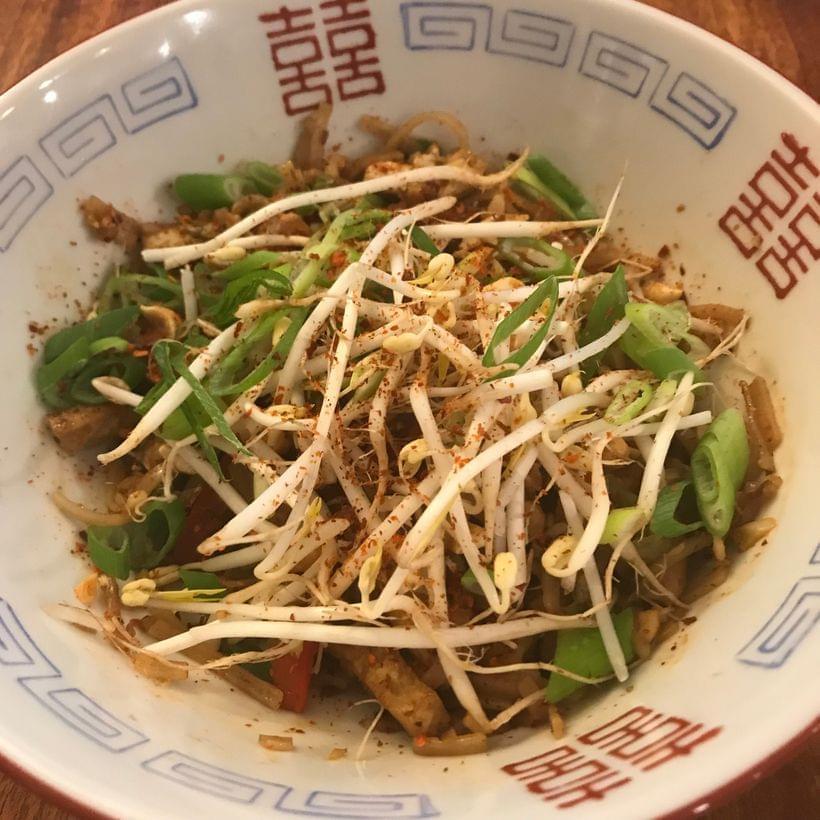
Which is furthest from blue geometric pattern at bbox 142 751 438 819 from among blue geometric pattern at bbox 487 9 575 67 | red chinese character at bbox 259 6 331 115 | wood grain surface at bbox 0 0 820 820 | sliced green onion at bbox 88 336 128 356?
wood grain surface at bbox 0 0 820 820

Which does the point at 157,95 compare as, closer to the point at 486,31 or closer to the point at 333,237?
the point at 333,237

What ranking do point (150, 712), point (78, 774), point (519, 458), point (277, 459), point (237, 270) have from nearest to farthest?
point (78, 774) < point (150, 712) < point (519, 458) < point (277, 459) < point (237, 270)

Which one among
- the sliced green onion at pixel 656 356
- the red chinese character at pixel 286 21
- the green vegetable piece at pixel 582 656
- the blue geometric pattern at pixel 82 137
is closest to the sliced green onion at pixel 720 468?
the sliced green onion at pixel 656 356

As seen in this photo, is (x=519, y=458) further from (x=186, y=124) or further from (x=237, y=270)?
(x=186, y=124)

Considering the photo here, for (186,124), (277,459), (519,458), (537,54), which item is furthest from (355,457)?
(537,54)

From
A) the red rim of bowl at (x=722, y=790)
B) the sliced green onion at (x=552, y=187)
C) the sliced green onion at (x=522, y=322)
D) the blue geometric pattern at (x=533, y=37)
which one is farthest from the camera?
the sliced green onion at (x=552, y=187)

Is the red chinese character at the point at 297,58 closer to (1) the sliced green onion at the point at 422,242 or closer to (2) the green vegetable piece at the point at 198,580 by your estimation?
(1) the sliced green onion at the point at 422,242

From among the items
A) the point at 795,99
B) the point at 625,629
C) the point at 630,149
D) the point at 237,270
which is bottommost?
the point at 625,629
